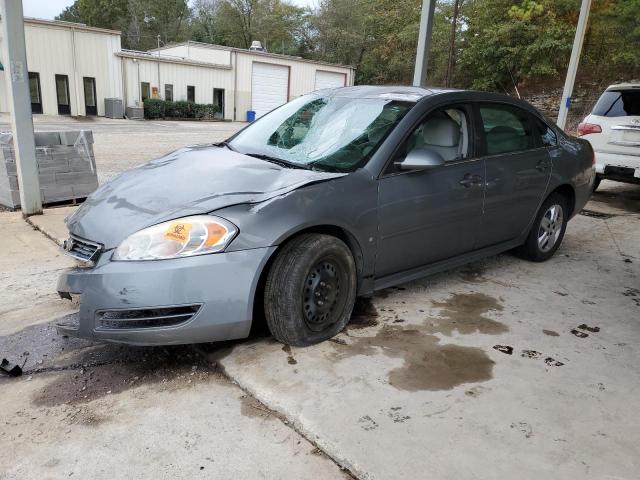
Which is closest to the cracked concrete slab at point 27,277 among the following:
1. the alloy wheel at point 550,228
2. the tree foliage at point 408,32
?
the alloy wheel at point 550,228

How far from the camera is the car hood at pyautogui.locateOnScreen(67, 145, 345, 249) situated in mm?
2760

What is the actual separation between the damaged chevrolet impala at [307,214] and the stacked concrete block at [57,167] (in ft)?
10.2

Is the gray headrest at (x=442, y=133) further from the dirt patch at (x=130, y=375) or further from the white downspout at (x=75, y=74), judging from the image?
the white downspout at (x=75, y=74)

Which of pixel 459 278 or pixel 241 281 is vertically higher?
pixel 241 281

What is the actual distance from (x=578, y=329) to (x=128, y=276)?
113 inches

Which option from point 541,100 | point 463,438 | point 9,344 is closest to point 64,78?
point 541,100

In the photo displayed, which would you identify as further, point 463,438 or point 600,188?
point 600,188

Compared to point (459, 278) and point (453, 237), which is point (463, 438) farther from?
point (459, 278)

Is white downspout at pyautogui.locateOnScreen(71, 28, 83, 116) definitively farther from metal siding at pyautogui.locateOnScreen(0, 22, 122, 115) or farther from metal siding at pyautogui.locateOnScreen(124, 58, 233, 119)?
metal siding at pyautogui.locateOnScreen(124, 58, 233, 119)

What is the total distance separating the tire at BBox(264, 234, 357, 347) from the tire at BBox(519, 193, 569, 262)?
2.29 metres

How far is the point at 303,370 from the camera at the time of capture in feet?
9.24

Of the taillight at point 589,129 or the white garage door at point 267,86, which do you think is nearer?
the taillight at point 589,129

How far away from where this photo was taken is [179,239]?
262 centimetres

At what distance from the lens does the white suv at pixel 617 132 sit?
282 inches
